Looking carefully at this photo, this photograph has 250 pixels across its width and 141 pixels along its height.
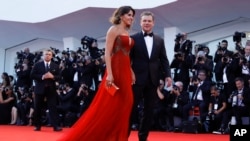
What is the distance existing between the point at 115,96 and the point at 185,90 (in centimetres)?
515

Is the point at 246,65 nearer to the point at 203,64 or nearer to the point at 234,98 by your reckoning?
the point at 234,98

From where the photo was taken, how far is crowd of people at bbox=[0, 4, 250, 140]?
316 inches

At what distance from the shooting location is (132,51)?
16.0 feet

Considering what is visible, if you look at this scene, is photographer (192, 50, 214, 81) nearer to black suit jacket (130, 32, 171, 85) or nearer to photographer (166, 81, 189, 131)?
photographer (166, 81, 189, 131)

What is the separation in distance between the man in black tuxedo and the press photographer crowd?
1843mm

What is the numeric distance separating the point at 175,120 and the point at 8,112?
4882mm

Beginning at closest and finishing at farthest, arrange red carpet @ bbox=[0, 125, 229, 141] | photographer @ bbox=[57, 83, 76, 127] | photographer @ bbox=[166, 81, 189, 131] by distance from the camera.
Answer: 1. red carpet @ bbox=[0, 125, 229, 141]
2. photographer @ bbox=[166, 81, 189, 131]
3. photographer @ bbox=[57, 83, 76, 127]

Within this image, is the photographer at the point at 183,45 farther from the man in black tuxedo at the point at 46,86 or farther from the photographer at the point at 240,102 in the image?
the man in black tuxedo at the point at 46,86

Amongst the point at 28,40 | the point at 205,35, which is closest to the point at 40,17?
the point at 28,40

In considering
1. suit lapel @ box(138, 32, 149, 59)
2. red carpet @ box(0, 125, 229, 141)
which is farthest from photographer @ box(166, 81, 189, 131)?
suit lapel @ box(138, 32, 149, 59)

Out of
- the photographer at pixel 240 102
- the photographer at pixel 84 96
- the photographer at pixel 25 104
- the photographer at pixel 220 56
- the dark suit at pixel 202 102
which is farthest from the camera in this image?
the photographer at pixel 25 104

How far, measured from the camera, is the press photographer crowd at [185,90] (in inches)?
316

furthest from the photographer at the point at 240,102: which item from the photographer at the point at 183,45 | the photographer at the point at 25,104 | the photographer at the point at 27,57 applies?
the photographer at the point at 27,57

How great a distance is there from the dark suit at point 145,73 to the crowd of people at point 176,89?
1.53m
